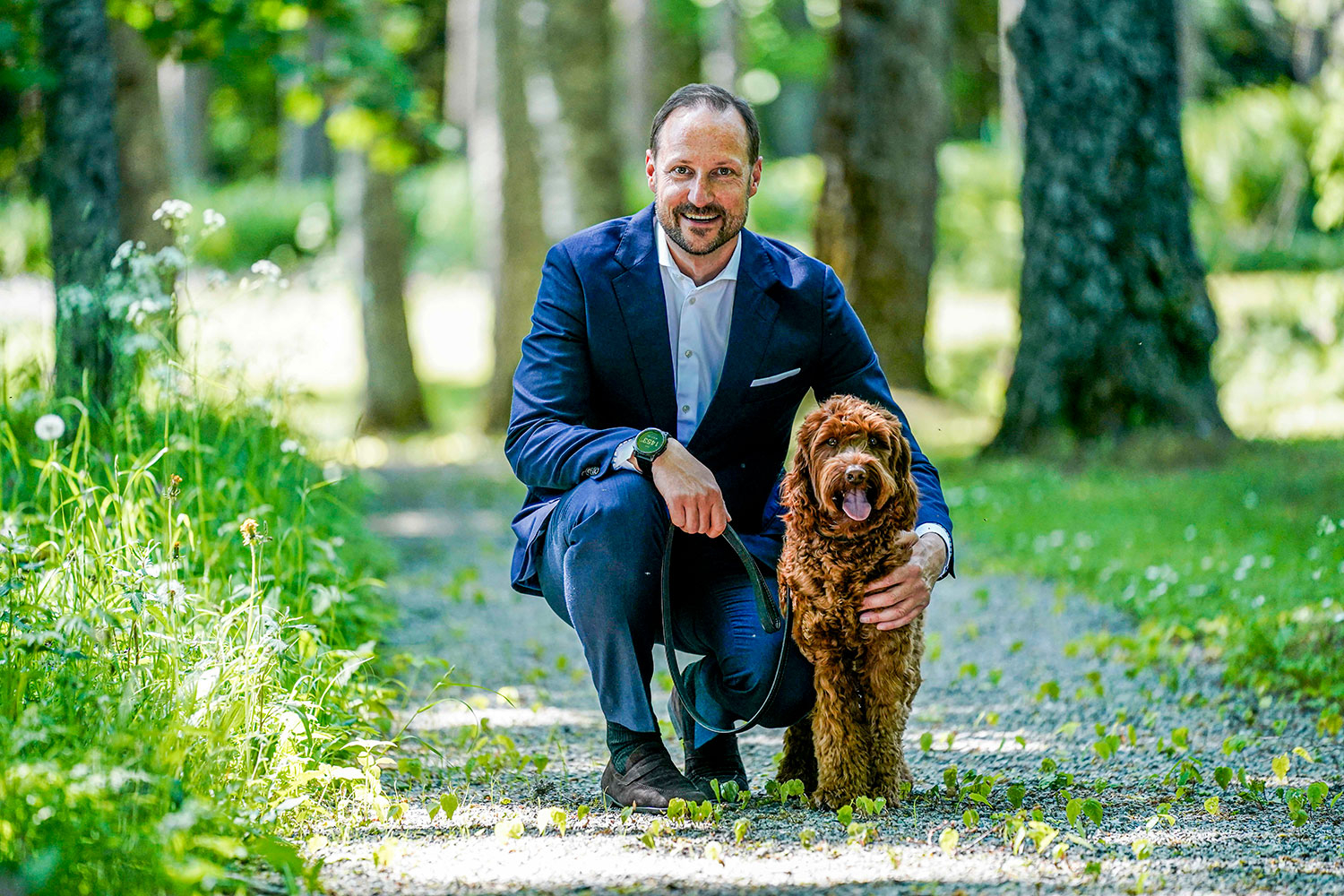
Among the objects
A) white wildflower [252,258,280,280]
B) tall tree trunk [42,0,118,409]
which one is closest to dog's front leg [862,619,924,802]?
white wildflower [252,258,280,280]

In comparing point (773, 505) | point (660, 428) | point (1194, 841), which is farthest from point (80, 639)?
point (1194, 841)

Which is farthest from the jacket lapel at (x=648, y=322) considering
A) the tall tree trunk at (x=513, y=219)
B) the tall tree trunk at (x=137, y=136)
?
the tall tree trunk at (x=513, y=219)

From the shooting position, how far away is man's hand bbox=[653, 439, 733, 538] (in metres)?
3.44

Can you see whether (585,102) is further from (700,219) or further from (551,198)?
(700,219)

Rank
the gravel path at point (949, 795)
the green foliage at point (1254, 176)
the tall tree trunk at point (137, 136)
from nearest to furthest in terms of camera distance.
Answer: the gravel path at point (949, 795), the tall tree trunk at point (137, 136), the green foliage at point (1254, 176)

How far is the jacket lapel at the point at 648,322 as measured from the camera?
3.83m

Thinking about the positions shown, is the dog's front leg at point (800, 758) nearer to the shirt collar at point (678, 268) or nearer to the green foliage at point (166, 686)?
the green foliage at point (166, 686)

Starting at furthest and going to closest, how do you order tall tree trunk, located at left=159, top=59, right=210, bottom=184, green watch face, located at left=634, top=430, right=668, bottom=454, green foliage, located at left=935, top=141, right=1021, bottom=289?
1. tall tree trunk, located at left=159, top=59, right=210, bottom=184
2. green foliage, located at left=935, top=141, right=1021, bottom=289
3. green watch face, located at left=634, top=430, right=668, bottom=454

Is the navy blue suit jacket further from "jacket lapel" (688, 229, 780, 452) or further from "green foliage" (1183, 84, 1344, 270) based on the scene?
"green foliage" (1183, 84, 1344, 270)

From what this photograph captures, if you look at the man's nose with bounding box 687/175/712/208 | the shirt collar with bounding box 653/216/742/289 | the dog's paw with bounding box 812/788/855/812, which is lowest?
the dog's paw with bounding box 812/788/855/812

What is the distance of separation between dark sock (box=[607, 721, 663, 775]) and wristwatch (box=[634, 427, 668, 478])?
26.6 inches

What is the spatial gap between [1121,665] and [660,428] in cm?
277

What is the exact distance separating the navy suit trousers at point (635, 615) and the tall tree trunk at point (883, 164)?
333 inches

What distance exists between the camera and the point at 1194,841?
3.33 metres
